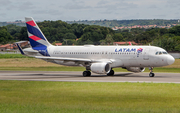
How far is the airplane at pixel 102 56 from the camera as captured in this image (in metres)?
39.9

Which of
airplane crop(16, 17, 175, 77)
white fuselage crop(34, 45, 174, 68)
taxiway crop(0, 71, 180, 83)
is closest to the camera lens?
taxiway crop(0, 71, 180, 83)

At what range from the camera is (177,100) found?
2112 cm

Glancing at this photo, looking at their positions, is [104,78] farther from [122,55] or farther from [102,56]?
[102,56]

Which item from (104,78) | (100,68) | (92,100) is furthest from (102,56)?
(92,100)

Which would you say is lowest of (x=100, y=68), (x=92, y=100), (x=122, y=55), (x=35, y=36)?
(x=92, y=100)

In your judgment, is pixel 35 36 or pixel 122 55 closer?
pixel 122 55

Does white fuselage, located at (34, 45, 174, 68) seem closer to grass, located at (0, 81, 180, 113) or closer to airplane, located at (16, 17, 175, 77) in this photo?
airplane, located at (16, 17, 175, 77)

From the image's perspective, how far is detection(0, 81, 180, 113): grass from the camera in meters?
18.2

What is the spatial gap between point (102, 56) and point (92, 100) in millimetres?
22322

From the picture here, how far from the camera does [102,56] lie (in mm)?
43531

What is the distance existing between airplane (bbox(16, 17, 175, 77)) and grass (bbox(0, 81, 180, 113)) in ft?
39.6

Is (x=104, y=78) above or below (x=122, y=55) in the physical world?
below

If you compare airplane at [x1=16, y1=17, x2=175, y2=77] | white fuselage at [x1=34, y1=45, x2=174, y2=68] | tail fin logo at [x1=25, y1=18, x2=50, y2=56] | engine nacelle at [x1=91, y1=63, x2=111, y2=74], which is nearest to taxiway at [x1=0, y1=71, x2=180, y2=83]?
engine nacelle at [x1=91, y1=63, x2=111, y2=74]

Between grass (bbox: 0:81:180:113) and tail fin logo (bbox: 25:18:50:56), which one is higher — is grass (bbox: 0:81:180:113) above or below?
below
